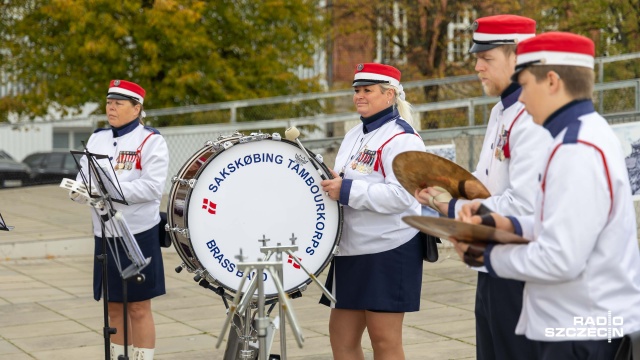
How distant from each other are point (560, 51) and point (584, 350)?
978 millimetres

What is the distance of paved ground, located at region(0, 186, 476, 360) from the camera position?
24.5ft

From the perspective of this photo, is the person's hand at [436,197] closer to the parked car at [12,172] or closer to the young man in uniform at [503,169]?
the young man in uniform at [503,169]

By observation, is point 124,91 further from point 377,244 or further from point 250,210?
point 377,244

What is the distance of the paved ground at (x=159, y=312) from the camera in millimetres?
7469

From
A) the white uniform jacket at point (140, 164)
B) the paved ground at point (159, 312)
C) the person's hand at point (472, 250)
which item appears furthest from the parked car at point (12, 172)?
the person's hand at point (472, 250)

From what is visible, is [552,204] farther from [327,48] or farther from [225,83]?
[327,48]

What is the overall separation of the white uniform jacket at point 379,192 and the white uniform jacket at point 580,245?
1.78m

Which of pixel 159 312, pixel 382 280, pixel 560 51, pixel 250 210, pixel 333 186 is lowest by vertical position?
pixel 159 312

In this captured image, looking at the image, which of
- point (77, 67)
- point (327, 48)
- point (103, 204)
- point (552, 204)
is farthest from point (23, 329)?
point (327, 48)

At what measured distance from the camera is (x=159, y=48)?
2005cm

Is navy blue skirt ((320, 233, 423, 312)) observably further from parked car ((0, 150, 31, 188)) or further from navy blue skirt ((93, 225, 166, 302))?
parked car ((0, 150, 31, 188))

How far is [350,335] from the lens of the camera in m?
5.43

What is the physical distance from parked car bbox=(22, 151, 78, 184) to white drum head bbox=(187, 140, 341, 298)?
62.8 ft

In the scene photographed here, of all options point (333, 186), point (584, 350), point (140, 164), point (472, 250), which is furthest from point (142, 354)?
point (584, 350)
